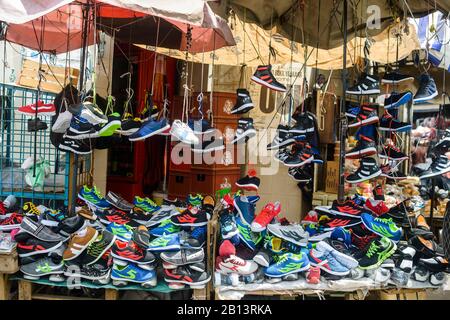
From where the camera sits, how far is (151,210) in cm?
384

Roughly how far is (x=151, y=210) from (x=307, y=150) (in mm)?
1514

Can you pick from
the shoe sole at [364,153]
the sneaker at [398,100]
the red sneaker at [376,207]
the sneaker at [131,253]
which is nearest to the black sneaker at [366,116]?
the sneaker at [398,100]

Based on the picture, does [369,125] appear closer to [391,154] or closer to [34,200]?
[391,154]

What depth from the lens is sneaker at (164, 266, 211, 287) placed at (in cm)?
282

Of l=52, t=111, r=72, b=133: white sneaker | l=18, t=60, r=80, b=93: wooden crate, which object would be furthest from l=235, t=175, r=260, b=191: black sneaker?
l=18, t=60, r=80, b=93: wooden crate

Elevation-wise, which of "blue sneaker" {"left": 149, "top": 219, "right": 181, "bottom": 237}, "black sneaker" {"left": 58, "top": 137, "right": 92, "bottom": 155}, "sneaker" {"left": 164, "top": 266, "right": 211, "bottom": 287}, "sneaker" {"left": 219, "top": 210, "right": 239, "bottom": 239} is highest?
"black sneaker" {"left": 58, "top": 137, "right": 92, "bottom": 155}

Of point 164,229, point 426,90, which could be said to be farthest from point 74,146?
point 426,90

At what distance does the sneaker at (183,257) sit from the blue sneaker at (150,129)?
1.04m

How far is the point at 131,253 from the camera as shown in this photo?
2.83 metres

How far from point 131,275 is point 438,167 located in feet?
8.26

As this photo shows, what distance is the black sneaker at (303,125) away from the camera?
384cm

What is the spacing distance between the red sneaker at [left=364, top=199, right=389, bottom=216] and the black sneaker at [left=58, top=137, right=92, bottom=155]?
95.2 inches

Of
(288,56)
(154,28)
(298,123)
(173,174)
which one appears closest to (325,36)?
(288,56)

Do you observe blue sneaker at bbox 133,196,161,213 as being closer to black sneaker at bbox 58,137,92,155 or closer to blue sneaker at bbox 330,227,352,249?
black sneaker at bbox 58,137,92,155
